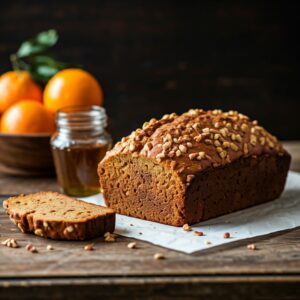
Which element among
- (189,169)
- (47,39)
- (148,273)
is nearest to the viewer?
(148,273)

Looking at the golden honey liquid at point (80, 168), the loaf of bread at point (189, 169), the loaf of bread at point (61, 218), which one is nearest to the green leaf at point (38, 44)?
the golden honey liquid at point (80, 168)

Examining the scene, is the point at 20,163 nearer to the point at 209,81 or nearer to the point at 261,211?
the point at 261,211

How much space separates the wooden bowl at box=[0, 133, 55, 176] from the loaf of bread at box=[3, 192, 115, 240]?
607mm

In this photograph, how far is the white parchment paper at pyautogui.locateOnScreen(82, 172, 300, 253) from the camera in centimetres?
194

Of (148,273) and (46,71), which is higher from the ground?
(46,71)

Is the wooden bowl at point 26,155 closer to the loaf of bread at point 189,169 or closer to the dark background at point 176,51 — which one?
the loaf of bread at point 189,169

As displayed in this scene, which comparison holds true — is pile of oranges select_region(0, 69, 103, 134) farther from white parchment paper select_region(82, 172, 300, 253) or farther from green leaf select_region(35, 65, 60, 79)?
Result: white parchment paper select_region(82, 172, 300, 253)

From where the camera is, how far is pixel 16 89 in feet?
9.67

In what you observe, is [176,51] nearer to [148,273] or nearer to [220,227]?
[220,227]

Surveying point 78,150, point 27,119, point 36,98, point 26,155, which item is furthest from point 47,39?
point 78,150

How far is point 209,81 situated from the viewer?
4.06 meters

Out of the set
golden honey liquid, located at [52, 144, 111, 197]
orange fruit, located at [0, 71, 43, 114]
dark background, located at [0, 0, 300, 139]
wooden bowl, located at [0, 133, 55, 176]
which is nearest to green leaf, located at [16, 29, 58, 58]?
orange fruit, located at [0, 71, 43, 114]

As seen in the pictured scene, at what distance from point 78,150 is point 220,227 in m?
0.76

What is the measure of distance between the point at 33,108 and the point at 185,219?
1.02 m
